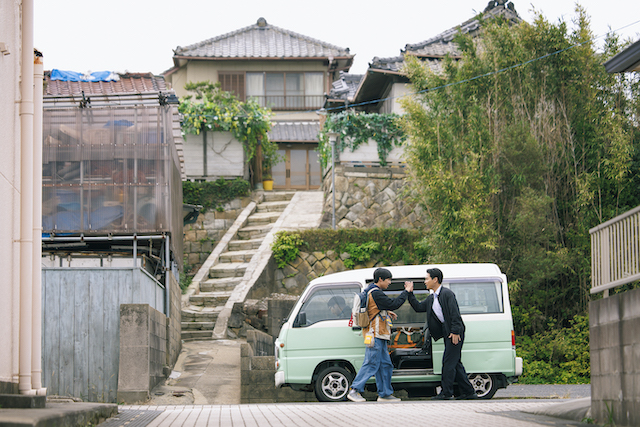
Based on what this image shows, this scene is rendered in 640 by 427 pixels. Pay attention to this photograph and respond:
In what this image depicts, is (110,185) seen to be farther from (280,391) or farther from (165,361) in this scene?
(280,391)

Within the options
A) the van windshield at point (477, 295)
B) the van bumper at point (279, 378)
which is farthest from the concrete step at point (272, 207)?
the van bumper at point (279, 378)

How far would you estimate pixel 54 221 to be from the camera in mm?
13641

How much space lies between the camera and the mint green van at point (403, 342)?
10.7 meters

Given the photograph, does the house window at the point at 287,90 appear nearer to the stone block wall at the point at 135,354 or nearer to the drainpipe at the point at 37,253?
the stone block wall at the point at 135,354

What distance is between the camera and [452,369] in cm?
1002

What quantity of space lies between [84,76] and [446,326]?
33.4 feet

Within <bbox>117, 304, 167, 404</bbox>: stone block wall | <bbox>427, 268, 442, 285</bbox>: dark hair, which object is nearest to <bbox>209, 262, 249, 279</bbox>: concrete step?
<bbox>117, 304, 167, 404</bbox>: stone block wall

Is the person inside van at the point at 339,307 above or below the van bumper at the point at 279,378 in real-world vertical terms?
above

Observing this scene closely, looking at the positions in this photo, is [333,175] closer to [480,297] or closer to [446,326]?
[480,297]

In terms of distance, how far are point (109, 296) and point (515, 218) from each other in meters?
9.09

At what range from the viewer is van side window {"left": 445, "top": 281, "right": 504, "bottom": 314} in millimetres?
10906

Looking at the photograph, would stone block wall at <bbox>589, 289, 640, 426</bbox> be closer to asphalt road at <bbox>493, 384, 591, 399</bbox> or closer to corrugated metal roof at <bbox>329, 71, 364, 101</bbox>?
asphalt road at <bbox>493, 384, 591, 399</bbox>

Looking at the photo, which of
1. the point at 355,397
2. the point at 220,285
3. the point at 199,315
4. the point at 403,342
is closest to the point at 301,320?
the point at 355,397

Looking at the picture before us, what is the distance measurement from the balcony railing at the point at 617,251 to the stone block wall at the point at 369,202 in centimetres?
1535
